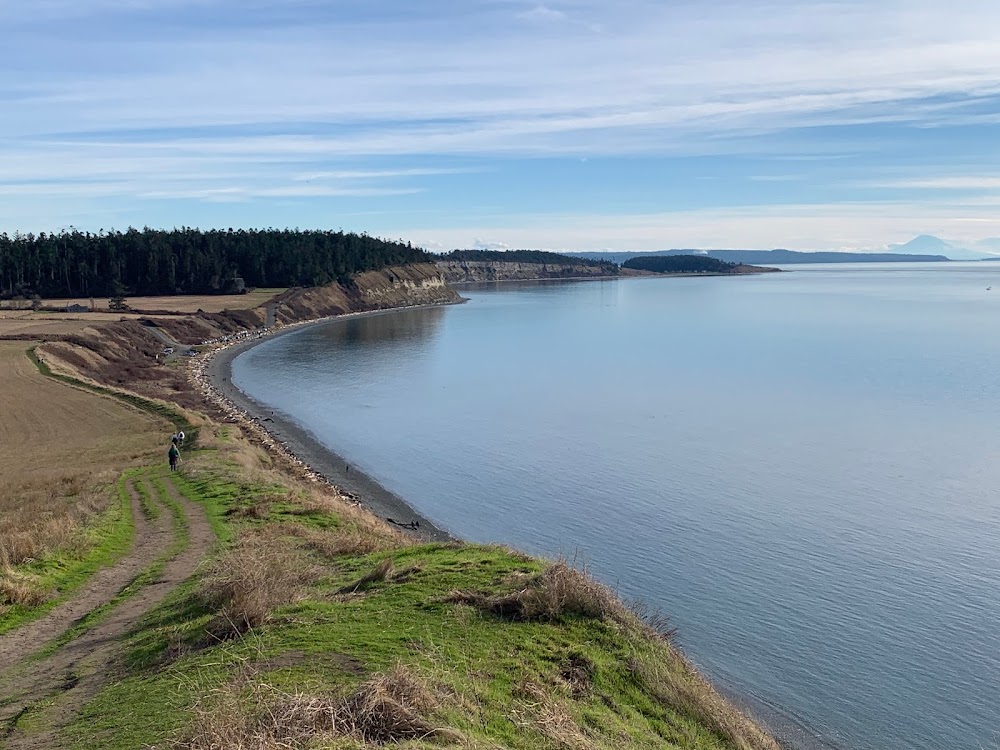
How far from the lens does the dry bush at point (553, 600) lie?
1316cm

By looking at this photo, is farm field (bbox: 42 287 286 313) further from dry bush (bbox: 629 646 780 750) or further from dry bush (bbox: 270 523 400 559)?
dry bush (bbox: 629 646 780 750)

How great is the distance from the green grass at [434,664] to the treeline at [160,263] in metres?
129

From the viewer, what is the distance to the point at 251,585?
1288cm

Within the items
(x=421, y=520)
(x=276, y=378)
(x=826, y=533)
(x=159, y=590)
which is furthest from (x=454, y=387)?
(x=159, y=590)

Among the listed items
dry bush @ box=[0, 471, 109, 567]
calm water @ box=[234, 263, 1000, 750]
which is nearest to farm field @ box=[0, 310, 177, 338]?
calm water @ box=[234, 263, 1000, 750]

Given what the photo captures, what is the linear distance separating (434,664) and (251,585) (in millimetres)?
3885

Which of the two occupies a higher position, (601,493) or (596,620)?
(596,620)

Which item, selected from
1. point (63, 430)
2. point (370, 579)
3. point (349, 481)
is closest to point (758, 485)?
point (349, 481)

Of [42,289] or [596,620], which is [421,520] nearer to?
[596,620]

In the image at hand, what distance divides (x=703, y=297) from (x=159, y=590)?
180 meters

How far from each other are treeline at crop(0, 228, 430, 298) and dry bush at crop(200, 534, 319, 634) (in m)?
126

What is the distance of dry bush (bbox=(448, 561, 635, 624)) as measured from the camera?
43.2 ft

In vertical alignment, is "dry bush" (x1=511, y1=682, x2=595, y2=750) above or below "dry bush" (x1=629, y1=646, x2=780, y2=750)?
above

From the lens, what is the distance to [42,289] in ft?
410
